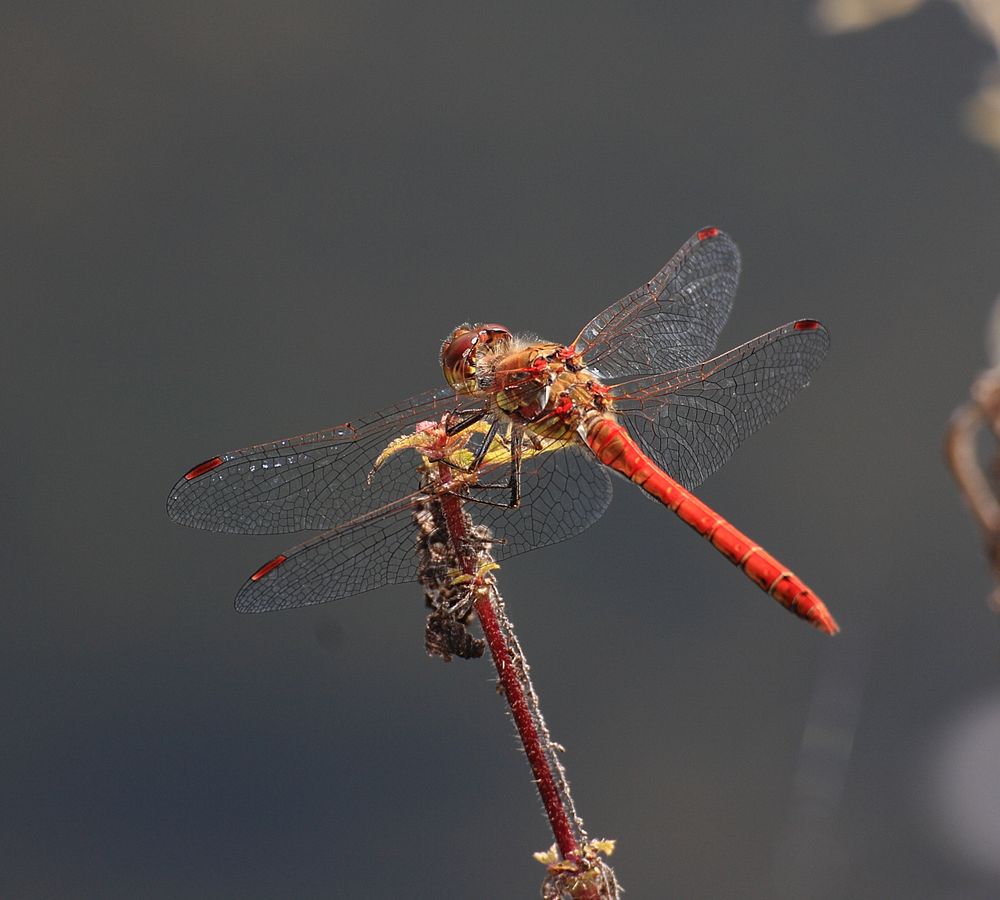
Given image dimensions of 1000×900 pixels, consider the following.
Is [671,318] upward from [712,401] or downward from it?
upward

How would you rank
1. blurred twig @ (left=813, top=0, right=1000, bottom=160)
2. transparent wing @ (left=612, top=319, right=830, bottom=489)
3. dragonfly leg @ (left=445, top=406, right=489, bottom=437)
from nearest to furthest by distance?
blurred twig @ (left=813, top=0, right=1000, bottom=160) → dragonfly leg @ (left=445, top=406, right=489, bottom=437) → transparent wing @ (left=612, top=319, right=830, bottom=489)

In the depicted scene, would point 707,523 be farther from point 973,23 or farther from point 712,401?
point 973,23

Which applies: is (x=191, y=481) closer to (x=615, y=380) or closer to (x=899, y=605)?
(x=615, y=380)

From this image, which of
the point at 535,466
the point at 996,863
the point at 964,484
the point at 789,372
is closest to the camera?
the point at 964,484

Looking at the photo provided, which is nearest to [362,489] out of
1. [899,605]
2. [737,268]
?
[737,268]

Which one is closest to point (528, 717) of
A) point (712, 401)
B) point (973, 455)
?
point (973, 455)

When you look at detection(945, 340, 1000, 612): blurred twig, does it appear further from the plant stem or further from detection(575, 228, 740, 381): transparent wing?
detection(575, 228, 740, 381): transparent wing

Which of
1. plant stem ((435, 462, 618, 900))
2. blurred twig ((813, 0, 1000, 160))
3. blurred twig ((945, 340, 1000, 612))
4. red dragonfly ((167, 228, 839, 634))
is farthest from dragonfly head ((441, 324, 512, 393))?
blurred twig ((945, 340, 1000, 612))
